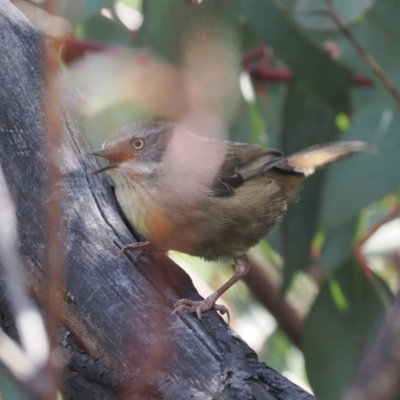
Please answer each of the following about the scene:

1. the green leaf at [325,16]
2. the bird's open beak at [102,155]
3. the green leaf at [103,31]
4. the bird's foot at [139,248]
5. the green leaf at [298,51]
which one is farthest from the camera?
the green leaf at [103,31]

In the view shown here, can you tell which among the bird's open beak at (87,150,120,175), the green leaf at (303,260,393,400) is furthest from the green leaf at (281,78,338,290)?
the bird's open beak at (87,150,120,175)

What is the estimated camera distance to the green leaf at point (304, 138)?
423 cm

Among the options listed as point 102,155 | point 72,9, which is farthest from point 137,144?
point 72,9

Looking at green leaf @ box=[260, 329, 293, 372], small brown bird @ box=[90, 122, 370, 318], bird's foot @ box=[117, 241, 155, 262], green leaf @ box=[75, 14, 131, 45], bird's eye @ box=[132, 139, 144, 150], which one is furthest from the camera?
green leaf @ box=[260, 329, 293, 372]

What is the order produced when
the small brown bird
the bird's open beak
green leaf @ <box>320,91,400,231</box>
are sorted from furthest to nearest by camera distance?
1. green leaf @ <box>320,91,400,231</box>
2. the small brown bird
3. the bird's open beak

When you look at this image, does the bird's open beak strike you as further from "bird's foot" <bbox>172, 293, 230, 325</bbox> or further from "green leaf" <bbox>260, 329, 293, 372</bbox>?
"green leaf" <bbox>260, 329, 293, 372</bbox>

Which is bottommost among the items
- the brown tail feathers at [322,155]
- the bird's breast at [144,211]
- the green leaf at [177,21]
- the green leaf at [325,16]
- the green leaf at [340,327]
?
the green leaf at [340,327]

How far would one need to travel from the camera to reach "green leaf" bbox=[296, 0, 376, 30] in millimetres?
3681

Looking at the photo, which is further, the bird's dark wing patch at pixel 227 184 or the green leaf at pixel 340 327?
the green leaf at pixel 340 327

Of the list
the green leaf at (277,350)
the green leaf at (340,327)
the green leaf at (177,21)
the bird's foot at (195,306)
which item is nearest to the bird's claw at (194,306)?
the bird's foot at (195,306)

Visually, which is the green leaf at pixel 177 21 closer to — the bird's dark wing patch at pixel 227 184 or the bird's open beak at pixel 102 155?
the bird's dark wing patch at pixel 227 184

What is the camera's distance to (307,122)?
434 centimetres

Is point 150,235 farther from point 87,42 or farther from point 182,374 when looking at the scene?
point 87,42

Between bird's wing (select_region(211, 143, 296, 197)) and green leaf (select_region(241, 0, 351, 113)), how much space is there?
0.78 m
